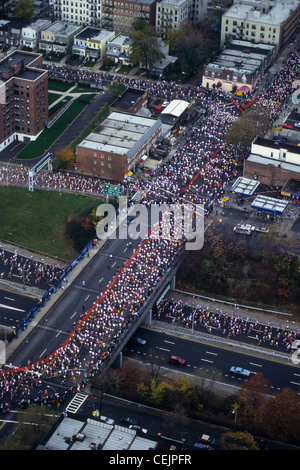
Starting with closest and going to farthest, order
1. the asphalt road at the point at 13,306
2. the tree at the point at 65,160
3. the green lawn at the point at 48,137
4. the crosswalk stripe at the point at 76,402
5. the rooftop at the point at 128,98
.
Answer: the crosswalk stripe at the point at 76,402 < the asphalt road at the point at 13,306 < the tree at the point at 65,160 < the green lawn at the point at 48,137 < the rooftop at the point at 128,98

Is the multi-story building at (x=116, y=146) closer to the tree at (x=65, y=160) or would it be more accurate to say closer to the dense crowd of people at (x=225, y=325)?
the tree at (x=65, y=160)

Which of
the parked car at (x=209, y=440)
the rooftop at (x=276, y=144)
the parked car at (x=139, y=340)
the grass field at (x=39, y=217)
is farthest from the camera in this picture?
the rooftop at (x=276, y=144)

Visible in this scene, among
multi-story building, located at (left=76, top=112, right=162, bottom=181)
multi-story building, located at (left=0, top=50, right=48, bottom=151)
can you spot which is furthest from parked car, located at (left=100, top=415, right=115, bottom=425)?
multi-story building, located at (left=0, top=50, right=48, bottom=151)

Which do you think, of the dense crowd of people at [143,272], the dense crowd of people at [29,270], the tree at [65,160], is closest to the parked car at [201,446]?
the dense crowd of people at [143,272]

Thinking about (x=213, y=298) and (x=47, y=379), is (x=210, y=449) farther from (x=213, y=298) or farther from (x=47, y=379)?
(x=213, y=298)

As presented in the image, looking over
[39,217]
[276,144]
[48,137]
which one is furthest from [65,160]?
[276,144]
